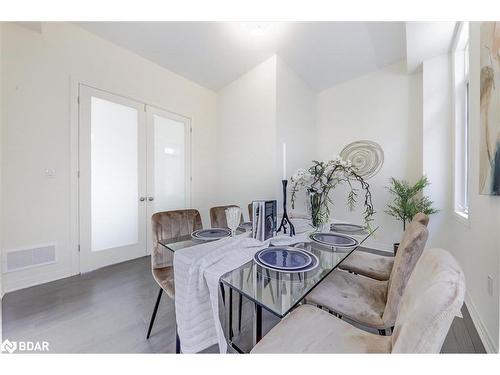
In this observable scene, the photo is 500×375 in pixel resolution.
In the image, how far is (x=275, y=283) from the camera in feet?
2.70

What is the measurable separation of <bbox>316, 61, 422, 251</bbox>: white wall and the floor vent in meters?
3.61

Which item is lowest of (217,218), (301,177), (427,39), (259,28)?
(217,218)

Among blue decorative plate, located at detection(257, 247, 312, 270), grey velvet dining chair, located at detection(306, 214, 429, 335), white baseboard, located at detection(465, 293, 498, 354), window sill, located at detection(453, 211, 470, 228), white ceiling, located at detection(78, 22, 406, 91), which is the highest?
white ceiling, located at detection(78, 22, 406, 91)

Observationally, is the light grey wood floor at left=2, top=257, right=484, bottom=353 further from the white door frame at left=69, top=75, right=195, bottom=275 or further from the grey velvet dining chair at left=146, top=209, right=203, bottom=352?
the white door frame at left=69, top=75, right=195, bottom=275

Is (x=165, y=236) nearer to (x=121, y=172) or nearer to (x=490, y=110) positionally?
(x=121, y=172)

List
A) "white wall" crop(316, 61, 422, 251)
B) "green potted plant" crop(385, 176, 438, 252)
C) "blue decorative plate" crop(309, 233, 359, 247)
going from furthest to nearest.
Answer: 1. "white wall" crop(316, 61, 422, 251)
2. "green potted plant" crop(385, 176, 438, 252)
3. "blue decorative plate" crop(309, 233, 359, 247)

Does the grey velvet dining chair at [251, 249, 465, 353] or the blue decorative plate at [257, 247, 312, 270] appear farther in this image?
the blue decorative plate at [257, 247, 312, 270]

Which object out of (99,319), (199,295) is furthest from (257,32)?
(99,319)

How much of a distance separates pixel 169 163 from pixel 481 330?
11.9 ft

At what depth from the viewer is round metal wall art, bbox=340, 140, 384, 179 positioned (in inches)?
125

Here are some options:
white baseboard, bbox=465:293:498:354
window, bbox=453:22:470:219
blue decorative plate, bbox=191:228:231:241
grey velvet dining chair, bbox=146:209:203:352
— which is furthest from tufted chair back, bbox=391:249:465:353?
window, bbox=453:22:470:219

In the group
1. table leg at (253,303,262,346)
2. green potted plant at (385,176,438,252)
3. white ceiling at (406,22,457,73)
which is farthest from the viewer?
green potted plant at (385,176,438,252)

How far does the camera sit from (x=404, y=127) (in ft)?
9.75

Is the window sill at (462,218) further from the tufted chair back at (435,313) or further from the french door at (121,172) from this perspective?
the french door at (121,172)
